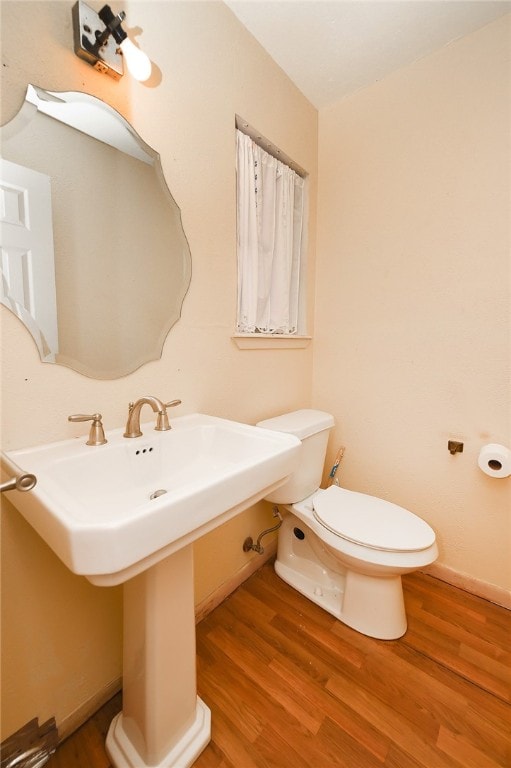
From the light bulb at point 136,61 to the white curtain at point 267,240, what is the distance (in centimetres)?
43

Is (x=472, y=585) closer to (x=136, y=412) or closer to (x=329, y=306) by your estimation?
(x=329, y=306)

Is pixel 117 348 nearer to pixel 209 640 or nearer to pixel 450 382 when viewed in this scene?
pixel 209 640

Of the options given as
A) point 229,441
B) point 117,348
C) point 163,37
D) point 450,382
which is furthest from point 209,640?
point 163,37

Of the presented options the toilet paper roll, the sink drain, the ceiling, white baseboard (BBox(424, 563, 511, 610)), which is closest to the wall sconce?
the ceiling

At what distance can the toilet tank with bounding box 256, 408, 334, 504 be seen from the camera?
1363 millimetres

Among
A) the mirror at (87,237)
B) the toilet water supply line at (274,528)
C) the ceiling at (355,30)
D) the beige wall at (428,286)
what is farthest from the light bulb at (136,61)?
the toilet water supply line at (274,528)

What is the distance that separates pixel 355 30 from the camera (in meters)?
1.25

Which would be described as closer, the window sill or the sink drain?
the sink drain

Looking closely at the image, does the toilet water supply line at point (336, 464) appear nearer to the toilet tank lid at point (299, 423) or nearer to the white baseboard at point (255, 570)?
the toilet tank lid at point (299, 423)

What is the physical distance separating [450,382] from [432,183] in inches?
34.3

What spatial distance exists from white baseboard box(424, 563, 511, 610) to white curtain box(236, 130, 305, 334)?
1.36 m

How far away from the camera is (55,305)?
0.81 m

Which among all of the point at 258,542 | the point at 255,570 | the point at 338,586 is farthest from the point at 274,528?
the point at 338,586

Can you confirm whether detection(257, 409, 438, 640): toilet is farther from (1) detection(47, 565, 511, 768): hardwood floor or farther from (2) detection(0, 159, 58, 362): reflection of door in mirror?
(2) detection(0, 159, 58, 362): reflection of door in mirror
